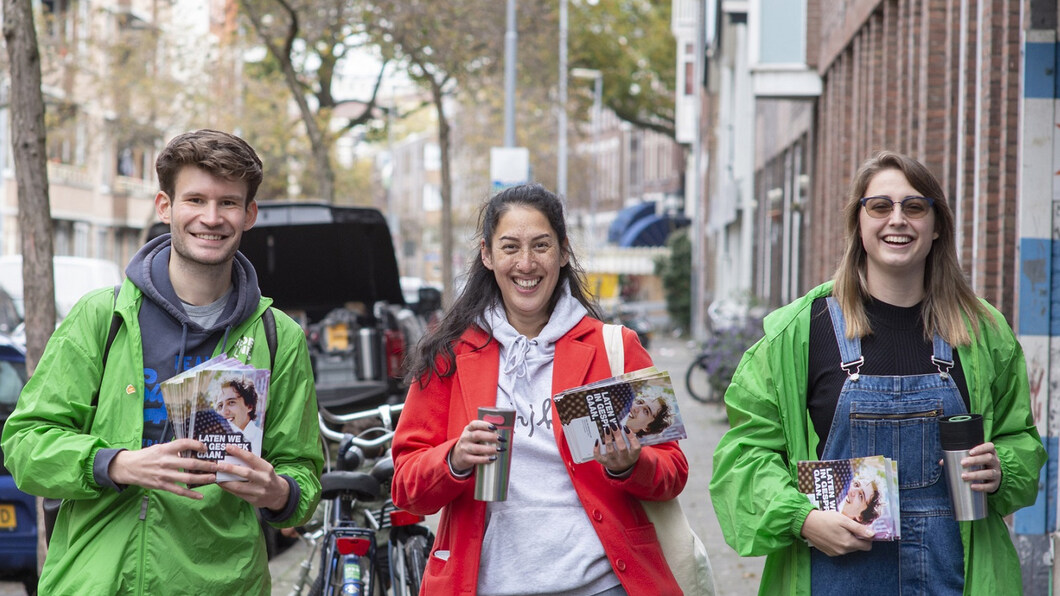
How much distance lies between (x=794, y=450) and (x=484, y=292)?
901 mm

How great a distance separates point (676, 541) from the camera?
3.57 metres

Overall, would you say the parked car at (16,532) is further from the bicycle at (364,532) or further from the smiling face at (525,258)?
the smiling face at (525,258)

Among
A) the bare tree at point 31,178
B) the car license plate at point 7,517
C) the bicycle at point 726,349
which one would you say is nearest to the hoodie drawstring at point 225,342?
the bare tree at point 31,178

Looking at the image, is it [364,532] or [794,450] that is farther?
[364,532]

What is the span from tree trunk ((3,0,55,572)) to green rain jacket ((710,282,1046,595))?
3.89 meters

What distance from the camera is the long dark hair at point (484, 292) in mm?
3613

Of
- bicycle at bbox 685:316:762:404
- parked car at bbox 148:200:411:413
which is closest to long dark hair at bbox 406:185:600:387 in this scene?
parked car at bbox 148:200:411:413

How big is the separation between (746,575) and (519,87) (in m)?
22.4

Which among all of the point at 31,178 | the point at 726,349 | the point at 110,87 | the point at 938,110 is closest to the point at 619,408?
the point at 31,178

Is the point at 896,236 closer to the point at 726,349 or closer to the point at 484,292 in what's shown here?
the point at 484,292

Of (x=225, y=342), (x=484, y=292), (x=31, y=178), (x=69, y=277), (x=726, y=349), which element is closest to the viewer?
(x=225, y=342)

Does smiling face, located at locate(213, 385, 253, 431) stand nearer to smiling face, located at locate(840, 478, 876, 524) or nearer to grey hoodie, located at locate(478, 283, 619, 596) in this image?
grey hoodie, located at locate(478, 283, 619, 596)

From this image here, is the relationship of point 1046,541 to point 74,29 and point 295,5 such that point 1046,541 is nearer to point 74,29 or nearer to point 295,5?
point 295,5

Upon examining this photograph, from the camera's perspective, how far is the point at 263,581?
3.58 m
